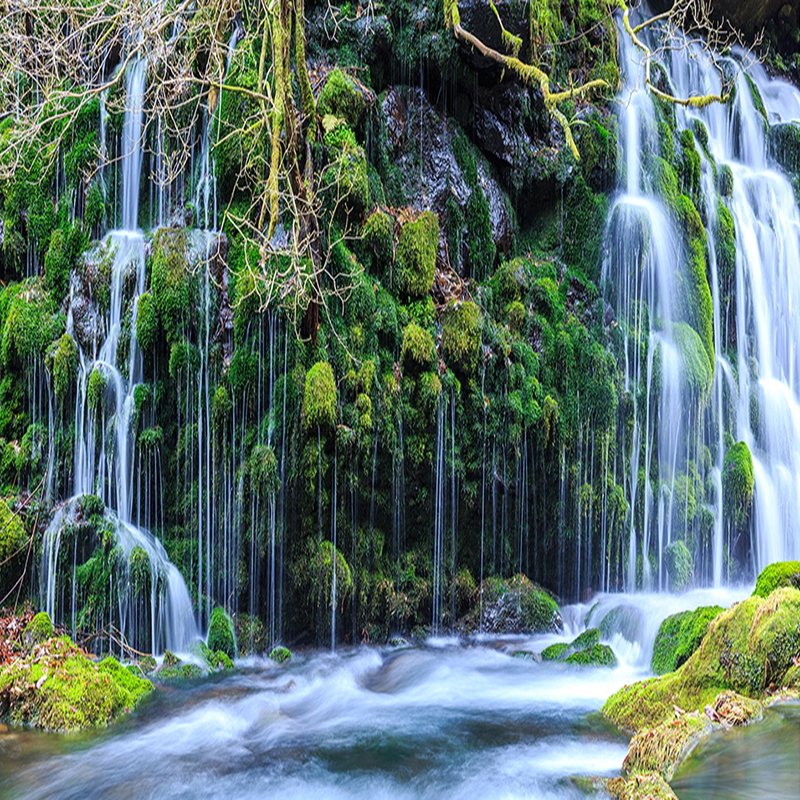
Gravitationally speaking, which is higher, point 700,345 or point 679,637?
point 700,345

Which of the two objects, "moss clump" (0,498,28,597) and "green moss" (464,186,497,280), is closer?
"moss clump" (0,498,28,597)

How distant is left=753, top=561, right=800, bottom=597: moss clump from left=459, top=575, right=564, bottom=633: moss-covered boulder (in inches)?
157

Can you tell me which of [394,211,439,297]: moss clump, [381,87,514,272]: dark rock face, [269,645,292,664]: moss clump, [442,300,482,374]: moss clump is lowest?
[269,645,292,664]: moss clump

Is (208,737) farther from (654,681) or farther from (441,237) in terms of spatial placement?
(441,237)

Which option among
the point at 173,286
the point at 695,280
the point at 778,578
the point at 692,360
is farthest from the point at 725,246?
the point at 173,286

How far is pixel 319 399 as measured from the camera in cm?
805

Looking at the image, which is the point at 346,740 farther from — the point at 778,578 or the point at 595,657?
the point at 778,578

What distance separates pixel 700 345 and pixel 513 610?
5.39 m

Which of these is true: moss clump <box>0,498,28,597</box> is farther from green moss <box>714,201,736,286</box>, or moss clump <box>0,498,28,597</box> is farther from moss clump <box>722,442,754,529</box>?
green moss <box>714,201,736,286</box>

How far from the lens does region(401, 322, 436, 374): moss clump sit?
29.6 ft

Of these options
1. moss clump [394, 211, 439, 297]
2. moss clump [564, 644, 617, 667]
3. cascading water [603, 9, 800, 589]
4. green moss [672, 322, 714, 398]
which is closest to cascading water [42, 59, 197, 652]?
moss clump [394, 211, 439, 297]

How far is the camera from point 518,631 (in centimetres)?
899

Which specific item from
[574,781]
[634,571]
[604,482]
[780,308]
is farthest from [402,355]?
[780,308]

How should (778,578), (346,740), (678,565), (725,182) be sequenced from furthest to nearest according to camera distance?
(725,182) → (678,565) → (346,740) → (778,578)
